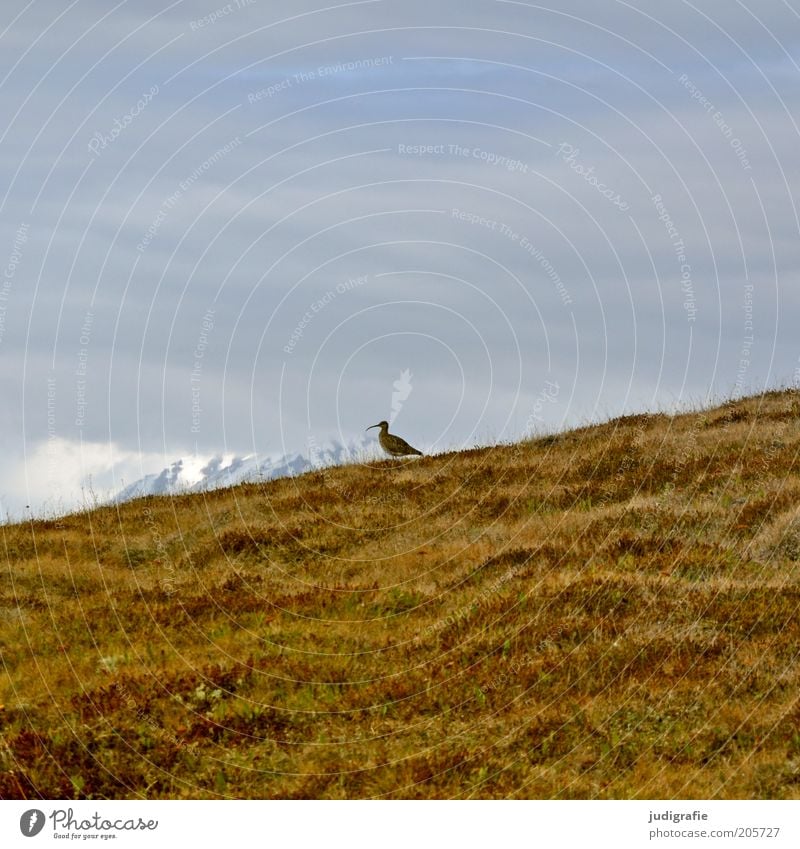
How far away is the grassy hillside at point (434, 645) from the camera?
1193 cm

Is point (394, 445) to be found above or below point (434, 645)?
above

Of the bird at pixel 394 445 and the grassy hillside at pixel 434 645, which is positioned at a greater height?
the bird at pixel 394 445

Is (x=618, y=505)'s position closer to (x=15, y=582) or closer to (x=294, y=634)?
(x=294, y=634)

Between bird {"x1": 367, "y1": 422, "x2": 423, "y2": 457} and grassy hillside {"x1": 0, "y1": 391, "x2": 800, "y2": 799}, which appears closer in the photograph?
grassy hillside {"x1": 0, "y1": 391, "x2": 800, "y2": 799}

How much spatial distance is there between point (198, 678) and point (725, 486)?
38.7 feet

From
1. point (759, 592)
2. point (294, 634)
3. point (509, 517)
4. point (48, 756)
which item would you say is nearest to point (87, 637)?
point (294, 634)

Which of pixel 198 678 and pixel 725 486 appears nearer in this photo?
pixel 198 678

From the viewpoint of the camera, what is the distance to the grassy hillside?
11930 millimetres

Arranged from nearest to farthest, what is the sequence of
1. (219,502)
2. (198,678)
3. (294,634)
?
(198,678), (294,634), (219,502)

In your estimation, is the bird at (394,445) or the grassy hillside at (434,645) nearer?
the grassy hillside at (434,645)

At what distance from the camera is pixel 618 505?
21562mm

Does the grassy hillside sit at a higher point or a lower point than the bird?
lower

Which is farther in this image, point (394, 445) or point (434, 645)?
point (394, 445)

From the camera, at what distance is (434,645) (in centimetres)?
1494
